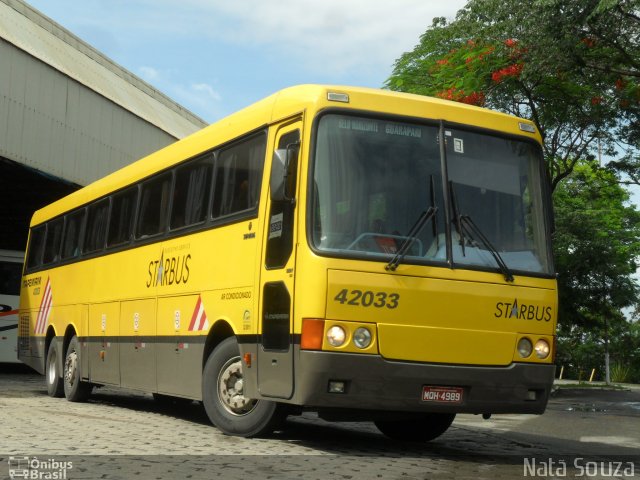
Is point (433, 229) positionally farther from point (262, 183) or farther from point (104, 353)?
point (104, 353)

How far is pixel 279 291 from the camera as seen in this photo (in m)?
8.98

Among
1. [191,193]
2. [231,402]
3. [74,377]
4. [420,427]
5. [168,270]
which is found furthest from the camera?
[74,377]

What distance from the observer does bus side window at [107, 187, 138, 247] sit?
45.0 feet

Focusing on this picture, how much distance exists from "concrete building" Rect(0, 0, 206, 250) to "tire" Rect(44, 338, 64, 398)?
8671 mm

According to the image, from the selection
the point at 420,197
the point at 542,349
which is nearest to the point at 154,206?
the point at 420,197

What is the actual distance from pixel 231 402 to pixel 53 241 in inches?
359

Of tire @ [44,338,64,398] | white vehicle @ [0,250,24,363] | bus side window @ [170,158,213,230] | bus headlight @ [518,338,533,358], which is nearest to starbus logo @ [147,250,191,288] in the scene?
bus side window @ [170,158,213,230]

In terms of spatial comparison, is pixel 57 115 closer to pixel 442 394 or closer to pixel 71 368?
pixel 71 368

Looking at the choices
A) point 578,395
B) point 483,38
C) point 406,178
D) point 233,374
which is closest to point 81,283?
point 233,374

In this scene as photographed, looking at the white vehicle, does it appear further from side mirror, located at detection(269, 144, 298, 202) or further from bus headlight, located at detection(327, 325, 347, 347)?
bus headlight, located at detection(327, 325, 347, 347)

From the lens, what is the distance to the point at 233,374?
10.1m

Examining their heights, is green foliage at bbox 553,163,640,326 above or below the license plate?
above

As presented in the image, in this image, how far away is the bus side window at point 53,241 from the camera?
1772 cm

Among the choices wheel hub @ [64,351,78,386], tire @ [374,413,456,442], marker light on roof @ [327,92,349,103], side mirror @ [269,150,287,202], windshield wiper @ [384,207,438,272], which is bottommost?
tire @ [374,413,456,442]
